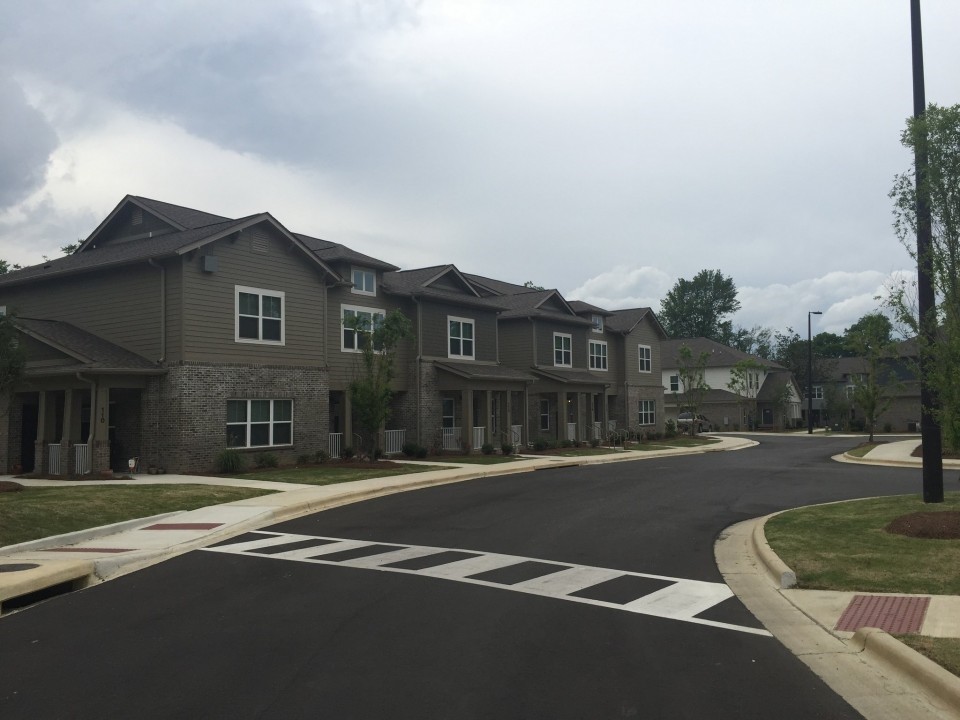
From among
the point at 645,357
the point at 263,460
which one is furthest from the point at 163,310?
the point at 645,357

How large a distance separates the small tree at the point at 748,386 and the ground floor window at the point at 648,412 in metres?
18.4

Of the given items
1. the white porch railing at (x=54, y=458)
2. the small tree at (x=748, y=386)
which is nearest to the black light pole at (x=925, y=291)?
the white porch railing at (x=54, y=458)

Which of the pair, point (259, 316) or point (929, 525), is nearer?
point (929, 525)

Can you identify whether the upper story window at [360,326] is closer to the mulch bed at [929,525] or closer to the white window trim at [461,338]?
the white window trim at [461,338]

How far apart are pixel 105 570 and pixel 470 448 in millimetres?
23405

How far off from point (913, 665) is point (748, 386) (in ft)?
230

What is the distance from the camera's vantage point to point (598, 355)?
158ft

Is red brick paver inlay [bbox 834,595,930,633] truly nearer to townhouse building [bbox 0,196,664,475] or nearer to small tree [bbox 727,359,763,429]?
townhouse building [bbox 0,196,664,475]

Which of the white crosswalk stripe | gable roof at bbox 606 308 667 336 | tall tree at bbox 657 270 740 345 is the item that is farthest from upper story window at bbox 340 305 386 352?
tall tree at bbox 657 270 740 345

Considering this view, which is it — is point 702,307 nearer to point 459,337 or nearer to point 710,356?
point 710,356

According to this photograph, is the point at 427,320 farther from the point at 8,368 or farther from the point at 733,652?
the point at 733,652

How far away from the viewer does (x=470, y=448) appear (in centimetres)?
3406

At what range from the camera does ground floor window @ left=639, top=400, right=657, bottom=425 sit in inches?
2037

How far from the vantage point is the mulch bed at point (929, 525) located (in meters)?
11.6
